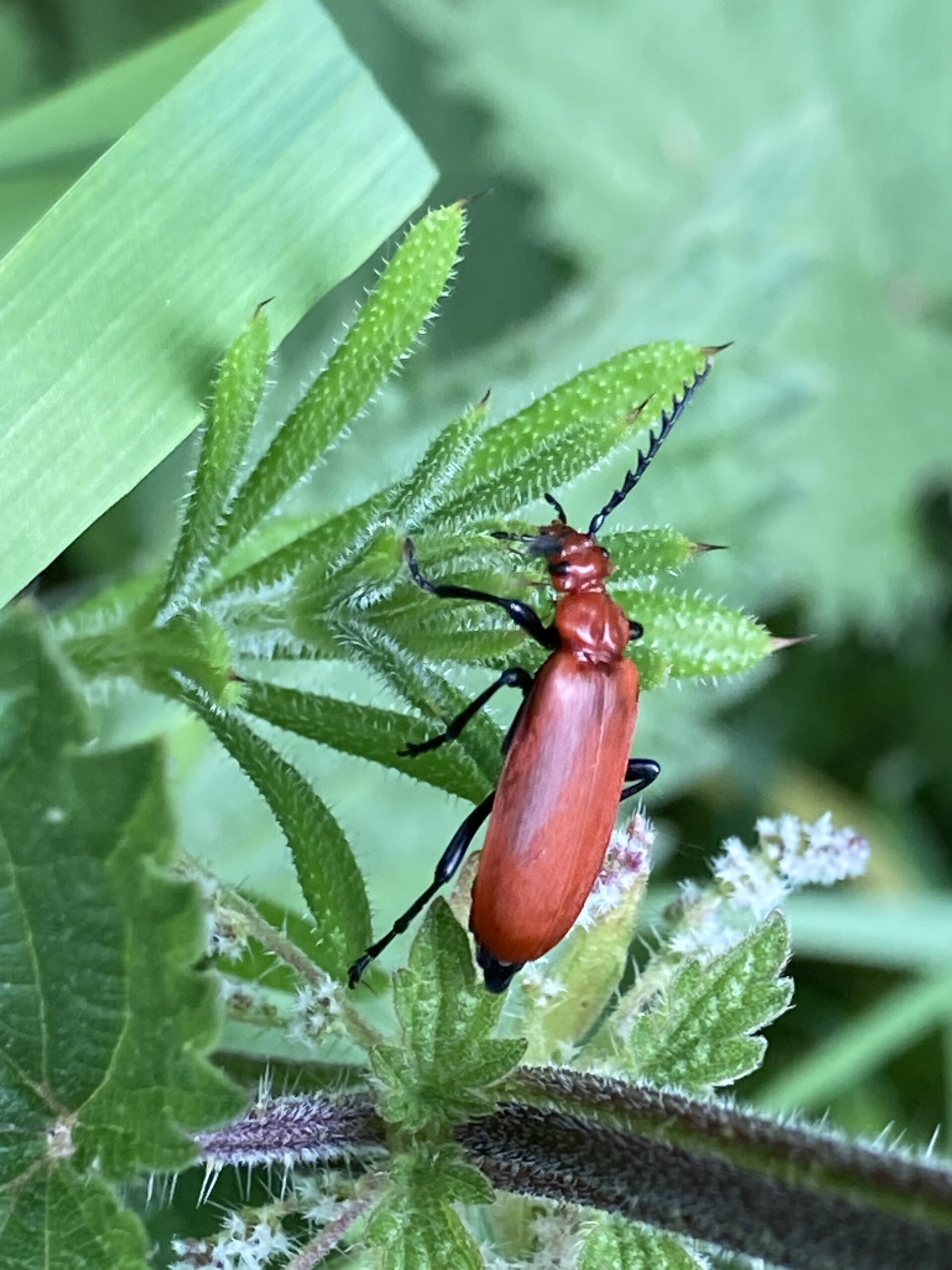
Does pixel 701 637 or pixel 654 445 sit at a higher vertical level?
pixel 654 445

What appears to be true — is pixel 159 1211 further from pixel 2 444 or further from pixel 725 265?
pixel 725 265

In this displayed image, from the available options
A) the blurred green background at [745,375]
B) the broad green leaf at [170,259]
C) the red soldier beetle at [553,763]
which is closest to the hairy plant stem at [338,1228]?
the red soldier beetle at [553,763]

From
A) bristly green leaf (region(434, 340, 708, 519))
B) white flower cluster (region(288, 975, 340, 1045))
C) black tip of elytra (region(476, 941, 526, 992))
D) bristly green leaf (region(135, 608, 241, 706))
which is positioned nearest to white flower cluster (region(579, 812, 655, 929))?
black tip of elytra (region(476, 941, 526, 992))

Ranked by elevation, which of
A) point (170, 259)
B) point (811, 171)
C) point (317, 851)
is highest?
point (811, 171)

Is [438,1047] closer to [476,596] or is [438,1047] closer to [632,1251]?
[632,1251]

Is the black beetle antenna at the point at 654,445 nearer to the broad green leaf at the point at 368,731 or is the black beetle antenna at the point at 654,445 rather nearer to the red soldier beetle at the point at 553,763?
the red soldier beetle at the point at 553,763

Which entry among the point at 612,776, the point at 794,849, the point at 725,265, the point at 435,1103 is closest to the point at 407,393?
the point at 725,265

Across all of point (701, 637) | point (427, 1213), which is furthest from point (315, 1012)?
point (701, 637)
